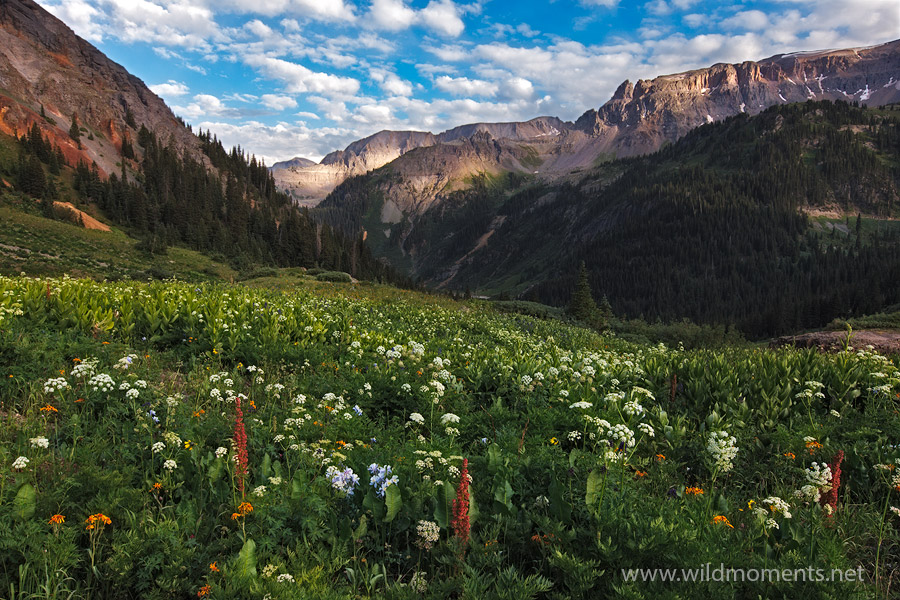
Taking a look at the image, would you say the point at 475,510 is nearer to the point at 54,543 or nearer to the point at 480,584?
the point at 480,584

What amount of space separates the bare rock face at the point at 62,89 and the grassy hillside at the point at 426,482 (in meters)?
115

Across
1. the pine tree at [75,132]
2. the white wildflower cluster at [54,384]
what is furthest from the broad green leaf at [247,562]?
the pine tree at [75,132]

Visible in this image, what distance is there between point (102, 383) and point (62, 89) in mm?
146312

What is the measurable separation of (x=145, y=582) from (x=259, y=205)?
147 m

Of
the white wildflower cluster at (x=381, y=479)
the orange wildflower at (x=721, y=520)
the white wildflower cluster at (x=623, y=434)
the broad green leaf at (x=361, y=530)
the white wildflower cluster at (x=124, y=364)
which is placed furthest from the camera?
the white wildflower cluster at (x=124, y=364)

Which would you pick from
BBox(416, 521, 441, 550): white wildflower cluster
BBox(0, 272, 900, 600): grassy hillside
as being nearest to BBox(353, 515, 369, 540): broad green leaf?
BBox(0, 272, 900, 600): grassy hillside

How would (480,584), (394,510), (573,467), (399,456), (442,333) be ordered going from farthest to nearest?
1. (442,333)
2. (399,456)
3. (573,467)
4. (394,510)
5. (480,584)

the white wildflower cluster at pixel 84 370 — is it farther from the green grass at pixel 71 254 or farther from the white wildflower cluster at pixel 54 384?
the green grass at pixel 71 254

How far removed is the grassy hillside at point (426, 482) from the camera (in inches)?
120

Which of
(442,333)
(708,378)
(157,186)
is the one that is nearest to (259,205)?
(157,186)

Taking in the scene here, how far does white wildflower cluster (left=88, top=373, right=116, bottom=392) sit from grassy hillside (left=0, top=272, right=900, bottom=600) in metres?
0.09

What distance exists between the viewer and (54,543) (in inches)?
118

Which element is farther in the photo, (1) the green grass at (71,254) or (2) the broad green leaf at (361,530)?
(1) the green grass at (71,254)

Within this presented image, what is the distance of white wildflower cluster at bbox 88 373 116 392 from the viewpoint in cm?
532
